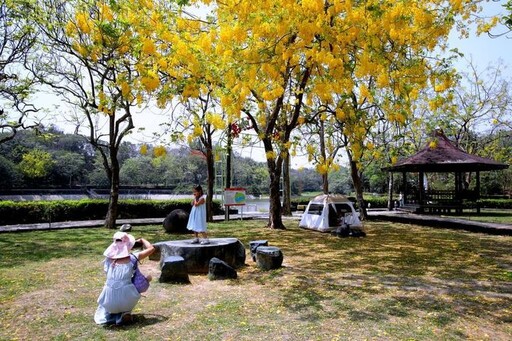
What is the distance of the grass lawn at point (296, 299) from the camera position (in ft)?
14.0

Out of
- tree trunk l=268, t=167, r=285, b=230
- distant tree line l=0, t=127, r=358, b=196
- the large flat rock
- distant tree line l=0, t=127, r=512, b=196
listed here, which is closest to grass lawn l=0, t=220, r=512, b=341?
the large flat rock

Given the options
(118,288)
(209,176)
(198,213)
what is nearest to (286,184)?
(209,176)

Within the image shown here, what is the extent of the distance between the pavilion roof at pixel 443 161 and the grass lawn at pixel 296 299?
9.22 metres

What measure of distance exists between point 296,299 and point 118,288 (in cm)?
228

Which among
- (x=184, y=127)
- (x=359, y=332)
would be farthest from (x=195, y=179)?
(x=359, y=332)

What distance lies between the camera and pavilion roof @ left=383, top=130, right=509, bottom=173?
18.3m

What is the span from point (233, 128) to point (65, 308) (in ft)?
36.4

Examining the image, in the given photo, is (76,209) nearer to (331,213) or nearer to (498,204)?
(331,213)

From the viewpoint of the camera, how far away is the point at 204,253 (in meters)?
7.43

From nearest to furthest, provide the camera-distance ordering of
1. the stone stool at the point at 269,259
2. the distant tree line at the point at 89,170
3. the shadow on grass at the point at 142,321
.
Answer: the shadow on grass at the point at 142,321, the stone stool at the point at 269,259, the distant tree line at the point at 89,170

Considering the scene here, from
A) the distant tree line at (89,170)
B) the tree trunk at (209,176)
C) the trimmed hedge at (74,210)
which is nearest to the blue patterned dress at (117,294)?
the trimmed hedge at (74,210)

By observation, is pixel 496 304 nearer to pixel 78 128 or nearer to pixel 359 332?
pixel 359 332

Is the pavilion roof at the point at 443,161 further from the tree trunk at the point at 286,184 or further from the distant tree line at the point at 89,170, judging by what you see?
the distant tree line at the point at 89,170

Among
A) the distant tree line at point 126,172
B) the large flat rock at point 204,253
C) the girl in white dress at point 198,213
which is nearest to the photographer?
the large flat rock at point 204,253
